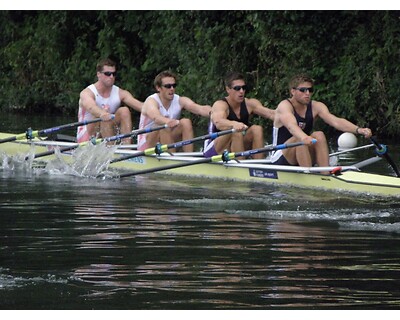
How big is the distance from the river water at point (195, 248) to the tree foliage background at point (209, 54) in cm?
718

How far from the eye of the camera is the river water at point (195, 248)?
916 cm

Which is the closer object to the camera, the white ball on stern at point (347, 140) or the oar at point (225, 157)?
the oar at point (225, 157)

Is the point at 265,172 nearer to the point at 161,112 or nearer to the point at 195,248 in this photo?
the point at 161,112

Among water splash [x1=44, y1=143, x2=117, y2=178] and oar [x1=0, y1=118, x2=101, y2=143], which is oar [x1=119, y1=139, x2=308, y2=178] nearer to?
water splash [x1=44, y1=143, x2=117, y2=178]

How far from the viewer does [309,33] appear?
23312 mm

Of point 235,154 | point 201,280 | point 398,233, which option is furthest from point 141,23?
point 201,280

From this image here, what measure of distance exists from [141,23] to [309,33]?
6.89m

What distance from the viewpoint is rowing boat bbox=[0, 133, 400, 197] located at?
14.5m

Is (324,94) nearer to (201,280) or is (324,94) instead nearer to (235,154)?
(235,154)

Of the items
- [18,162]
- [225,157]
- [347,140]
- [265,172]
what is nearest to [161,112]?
[18,162]

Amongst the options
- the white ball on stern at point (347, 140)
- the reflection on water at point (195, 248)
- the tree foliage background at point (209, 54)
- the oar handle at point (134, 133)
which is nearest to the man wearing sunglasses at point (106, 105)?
the oar handle at point (134, 133)

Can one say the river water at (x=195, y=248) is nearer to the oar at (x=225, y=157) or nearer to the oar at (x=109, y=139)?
the oar at (x=225, y=157)

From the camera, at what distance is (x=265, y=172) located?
1573cm

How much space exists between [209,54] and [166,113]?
8.15 m
